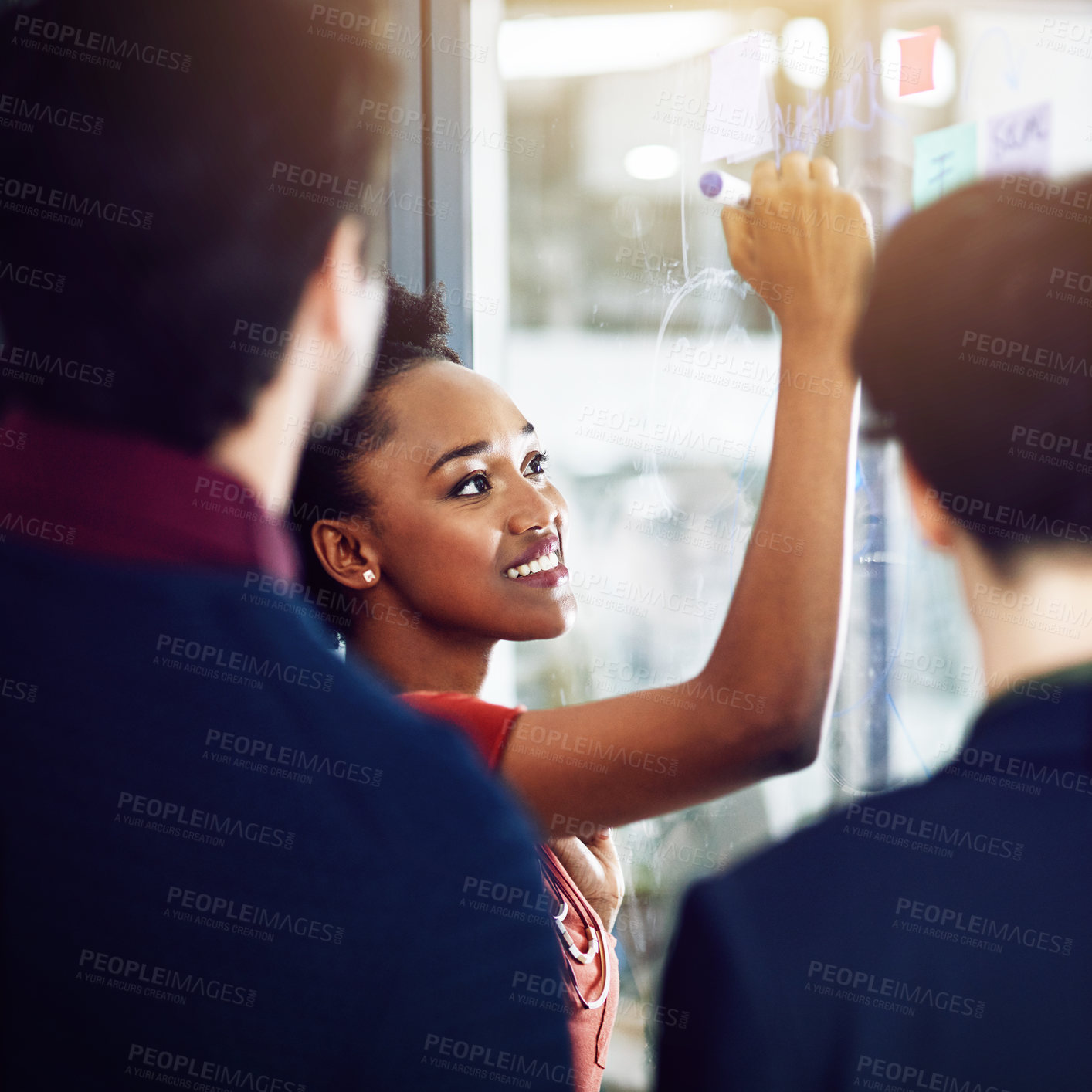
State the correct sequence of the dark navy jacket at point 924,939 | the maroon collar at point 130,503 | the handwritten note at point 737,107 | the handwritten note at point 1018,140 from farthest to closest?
the handwritten note at point 737,107, the handwritten note at point 1018,140, the dark navy jacket at point 924,939, the maroon collar at point 130,503

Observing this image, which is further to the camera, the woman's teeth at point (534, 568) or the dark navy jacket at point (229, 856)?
the woman's teeth at point (534, 568)

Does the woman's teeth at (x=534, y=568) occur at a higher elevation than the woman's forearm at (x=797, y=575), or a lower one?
lower

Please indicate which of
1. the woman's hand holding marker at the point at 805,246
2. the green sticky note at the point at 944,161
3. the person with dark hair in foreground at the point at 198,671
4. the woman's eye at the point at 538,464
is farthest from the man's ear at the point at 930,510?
the person with dark hair in foreground at the point at 198,671

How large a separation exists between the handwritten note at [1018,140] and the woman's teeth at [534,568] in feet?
1.89

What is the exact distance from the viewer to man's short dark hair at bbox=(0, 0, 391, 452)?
636mm

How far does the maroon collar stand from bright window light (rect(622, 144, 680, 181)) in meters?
0.70

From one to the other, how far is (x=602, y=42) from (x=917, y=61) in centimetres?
35

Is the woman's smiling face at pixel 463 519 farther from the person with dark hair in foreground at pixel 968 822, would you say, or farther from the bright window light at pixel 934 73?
the bright window light at pixel 934 73

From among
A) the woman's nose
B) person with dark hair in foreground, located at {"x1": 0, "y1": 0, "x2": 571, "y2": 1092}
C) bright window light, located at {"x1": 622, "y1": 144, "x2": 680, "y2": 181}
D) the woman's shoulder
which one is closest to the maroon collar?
person with dark hair in foreground, located at {"x1": 0, "y1": 0, "x2": 571, "y2": 1092}

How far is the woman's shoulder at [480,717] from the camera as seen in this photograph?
0.89 metres

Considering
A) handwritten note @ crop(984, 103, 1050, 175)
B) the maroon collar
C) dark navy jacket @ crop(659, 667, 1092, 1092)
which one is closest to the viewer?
the maroon collar

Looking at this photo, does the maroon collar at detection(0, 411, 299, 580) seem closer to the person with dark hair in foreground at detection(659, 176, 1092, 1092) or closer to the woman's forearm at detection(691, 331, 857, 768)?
the woman's forearm at detection(691, 331, 857, 768)

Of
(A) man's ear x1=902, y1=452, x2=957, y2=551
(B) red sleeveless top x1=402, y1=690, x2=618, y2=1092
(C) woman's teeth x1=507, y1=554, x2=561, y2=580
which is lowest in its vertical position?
(B) red sleeveless top x1=402, y1=690, x2=618, y2=1092

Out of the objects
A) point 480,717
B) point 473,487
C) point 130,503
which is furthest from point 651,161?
point 130,503
